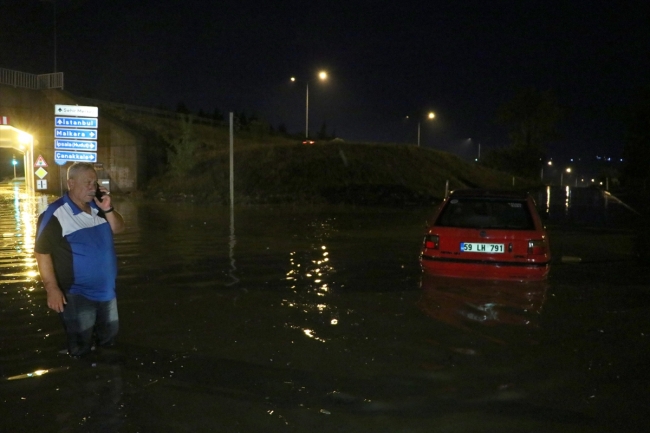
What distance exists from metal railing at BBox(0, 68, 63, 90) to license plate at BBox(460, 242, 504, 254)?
36174 mm

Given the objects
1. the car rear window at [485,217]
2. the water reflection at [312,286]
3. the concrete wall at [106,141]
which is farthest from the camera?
the concrete wall at [106,141]

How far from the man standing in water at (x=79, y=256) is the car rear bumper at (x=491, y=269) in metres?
5.28

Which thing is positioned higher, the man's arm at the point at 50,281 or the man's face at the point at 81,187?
the man's face at the point at 81,187

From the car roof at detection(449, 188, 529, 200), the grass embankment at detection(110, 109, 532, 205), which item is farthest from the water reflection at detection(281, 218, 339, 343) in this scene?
the grass embankment at detection(110, 109, 532, 205)

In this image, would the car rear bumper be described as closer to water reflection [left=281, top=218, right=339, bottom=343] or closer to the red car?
the red car

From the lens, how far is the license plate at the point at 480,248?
9.23 m

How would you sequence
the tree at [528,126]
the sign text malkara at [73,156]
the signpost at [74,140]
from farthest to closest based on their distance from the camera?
the tree at [528,126], the sign text malkara at [73,156], the signpost at [74,140]

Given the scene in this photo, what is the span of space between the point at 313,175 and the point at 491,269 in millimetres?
30114

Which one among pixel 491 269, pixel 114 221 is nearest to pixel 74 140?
pixel 491 269

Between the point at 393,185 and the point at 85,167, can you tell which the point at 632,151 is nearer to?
the point at 393,185

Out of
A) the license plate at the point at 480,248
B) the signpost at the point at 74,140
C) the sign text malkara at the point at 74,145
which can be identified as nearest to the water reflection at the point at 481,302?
the license plate at the point at 480,248

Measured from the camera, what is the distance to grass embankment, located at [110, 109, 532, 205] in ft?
116

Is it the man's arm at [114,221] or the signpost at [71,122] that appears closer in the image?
the man's arm at [114,221]

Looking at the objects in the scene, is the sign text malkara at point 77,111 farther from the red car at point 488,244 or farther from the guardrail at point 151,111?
the red car at point 488,244
